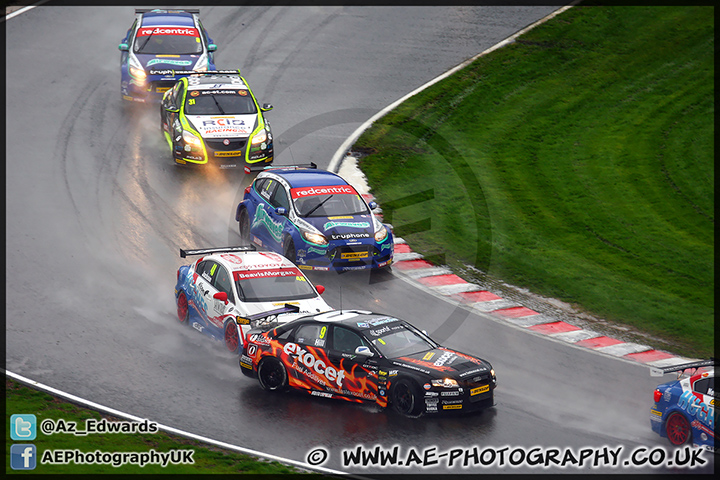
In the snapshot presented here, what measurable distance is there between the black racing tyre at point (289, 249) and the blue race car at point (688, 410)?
27.5 feet

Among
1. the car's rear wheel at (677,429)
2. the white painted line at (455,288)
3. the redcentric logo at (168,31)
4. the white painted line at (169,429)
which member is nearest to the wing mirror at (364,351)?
the white painted line at (169,429)

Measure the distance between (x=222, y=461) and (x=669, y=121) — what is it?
21.7m

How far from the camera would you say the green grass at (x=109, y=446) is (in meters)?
12.1

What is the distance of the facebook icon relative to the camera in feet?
39.3

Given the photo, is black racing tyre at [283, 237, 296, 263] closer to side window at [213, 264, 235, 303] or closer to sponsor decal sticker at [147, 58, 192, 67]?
side window at [213, 264, 235, 303]

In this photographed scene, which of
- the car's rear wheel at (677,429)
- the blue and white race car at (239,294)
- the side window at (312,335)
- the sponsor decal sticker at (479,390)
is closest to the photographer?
the car's rear wheel at (677,429)

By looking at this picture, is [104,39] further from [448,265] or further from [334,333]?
[334,333]

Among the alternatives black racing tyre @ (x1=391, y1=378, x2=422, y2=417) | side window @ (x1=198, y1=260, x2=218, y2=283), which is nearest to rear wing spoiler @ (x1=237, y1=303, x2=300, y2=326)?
side window @ (x1=198, y1=260, x2=218, y2=283)

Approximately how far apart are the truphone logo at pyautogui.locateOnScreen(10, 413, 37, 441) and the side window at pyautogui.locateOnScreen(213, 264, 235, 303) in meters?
4.06

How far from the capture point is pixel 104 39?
33781 millimetres

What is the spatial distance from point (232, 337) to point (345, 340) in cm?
248

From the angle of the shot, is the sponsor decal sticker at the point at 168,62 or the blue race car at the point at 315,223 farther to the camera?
the sponsor decal sticker at the point at 168,62

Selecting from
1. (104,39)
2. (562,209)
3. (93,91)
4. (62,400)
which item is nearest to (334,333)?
(62,400)

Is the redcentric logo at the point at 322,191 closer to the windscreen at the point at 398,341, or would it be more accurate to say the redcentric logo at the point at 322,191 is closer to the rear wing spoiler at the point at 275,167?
the rear wing spoiler at the point at 275,167
